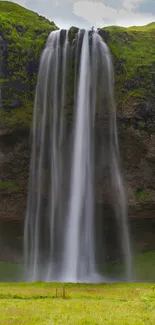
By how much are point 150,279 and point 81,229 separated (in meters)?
6.92

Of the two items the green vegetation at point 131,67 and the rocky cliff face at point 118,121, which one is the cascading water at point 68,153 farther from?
the green vegetation at point 131,67

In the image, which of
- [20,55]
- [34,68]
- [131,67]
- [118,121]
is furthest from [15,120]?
[131,67]

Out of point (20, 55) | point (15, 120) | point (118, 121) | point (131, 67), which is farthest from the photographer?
point (131, 67)

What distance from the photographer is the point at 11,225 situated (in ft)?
114

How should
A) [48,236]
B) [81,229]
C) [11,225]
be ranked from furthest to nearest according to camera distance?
1. [11,225]
2. [48,236]
3. [81,229]

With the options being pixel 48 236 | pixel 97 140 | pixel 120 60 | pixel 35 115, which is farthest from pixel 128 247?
pixel 120 60

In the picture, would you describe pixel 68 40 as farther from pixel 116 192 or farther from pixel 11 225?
pixel 11 225

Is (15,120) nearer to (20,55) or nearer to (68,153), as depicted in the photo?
(68,153)

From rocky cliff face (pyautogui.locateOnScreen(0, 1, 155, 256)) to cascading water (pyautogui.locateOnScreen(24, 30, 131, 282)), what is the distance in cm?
81

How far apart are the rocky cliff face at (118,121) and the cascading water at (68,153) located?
0.81 metres

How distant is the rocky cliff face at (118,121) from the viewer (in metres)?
32.9

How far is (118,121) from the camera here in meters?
33.0

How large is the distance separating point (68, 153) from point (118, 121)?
5176 mm

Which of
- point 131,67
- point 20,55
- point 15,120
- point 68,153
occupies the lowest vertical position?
point 68,153
